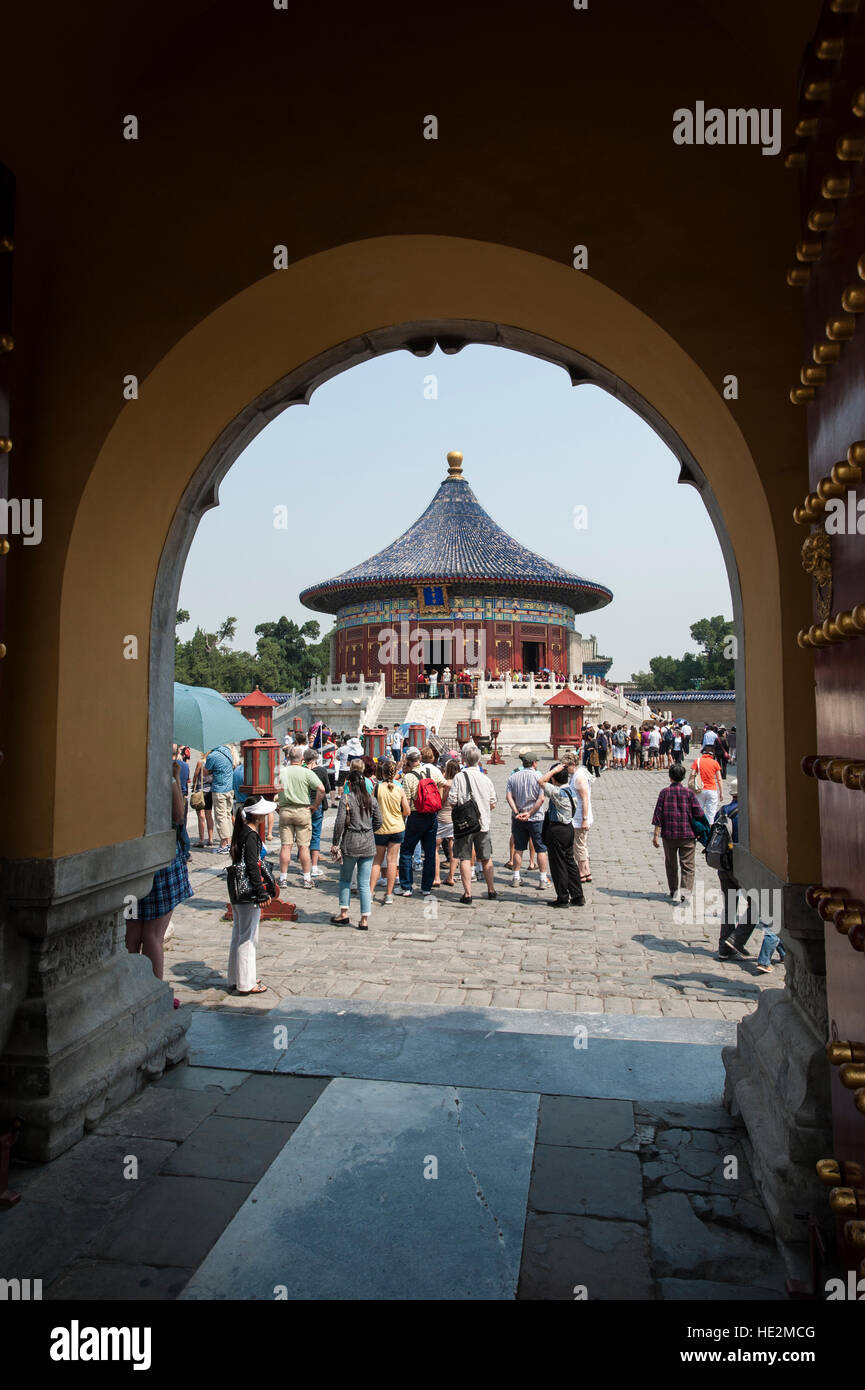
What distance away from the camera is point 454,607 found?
3869 cm

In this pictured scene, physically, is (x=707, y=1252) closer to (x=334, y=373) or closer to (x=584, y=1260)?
(x=584, y=1260)

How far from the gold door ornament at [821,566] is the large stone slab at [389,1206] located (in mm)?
2009

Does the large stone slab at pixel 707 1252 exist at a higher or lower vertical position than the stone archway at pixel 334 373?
lower

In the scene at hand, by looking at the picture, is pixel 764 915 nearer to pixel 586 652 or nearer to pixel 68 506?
pixel 68 506

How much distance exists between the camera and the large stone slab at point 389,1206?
7.88 feet

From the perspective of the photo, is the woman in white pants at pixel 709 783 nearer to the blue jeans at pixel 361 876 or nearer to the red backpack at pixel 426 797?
the red backpack at pixel 426 797

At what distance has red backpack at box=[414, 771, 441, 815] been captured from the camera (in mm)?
8453

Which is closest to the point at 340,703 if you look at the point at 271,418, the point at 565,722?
the point at 565,722

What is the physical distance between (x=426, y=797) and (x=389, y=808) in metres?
0.67

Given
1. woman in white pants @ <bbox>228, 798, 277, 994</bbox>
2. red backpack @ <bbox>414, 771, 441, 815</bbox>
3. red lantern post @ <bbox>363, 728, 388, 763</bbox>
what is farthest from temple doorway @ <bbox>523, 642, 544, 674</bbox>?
woman in white pants @ <bbox>228, 798, 277, 994</bbox>

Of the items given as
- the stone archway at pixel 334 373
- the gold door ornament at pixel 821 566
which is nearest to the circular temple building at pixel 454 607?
the stone archway at pixel 334 373

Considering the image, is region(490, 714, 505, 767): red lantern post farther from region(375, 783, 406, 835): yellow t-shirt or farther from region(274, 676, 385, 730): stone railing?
region(375, 783, 406, 835): yellow t-shirt

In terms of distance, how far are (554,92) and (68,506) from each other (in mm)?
2224

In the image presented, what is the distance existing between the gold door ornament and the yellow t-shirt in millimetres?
6176
